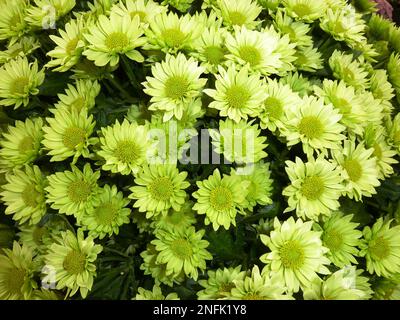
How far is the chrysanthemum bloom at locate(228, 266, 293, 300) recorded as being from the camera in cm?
86

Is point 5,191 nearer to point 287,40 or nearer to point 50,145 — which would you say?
Answer: point 50,145

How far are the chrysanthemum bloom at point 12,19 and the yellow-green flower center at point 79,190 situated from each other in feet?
1.83

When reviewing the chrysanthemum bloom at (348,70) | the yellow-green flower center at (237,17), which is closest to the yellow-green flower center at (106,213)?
the yellow-green flower center at (237,17)

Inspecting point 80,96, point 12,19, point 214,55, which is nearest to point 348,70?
point 214,55

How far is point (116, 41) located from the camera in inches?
40.7

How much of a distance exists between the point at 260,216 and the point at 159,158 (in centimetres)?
29

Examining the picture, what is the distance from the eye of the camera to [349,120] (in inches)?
42.4

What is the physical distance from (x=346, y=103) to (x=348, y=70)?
186 mm

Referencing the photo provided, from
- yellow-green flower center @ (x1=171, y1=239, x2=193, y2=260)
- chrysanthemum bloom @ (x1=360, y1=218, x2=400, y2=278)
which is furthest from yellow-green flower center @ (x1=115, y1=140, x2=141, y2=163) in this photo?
chrysanthemum bloom @ (x1=360, y1=218, x2=400, y2=278)

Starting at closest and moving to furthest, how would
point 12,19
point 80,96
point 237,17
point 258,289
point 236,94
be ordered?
point 258,289
point 236,94
point 80,96
point 237,17
point 12,19

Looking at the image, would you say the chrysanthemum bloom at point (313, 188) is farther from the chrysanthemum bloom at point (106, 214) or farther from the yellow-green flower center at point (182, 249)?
the chrysanthemum bloom at point (106, 214)

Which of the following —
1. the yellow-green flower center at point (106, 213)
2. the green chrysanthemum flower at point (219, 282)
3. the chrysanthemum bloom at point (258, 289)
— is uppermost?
the yellow-green flower center at point (106, 213)

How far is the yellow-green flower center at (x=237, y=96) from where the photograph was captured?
0.97 meters

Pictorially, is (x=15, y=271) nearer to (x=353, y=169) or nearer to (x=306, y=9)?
(x=353, y=169)
